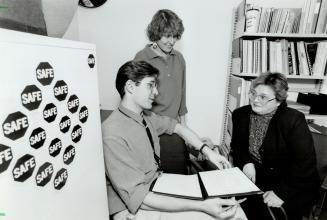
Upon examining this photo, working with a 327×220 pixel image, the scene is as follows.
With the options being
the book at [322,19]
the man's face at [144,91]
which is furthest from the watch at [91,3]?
the book at [322,19]

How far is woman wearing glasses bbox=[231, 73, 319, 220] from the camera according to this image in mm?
1475

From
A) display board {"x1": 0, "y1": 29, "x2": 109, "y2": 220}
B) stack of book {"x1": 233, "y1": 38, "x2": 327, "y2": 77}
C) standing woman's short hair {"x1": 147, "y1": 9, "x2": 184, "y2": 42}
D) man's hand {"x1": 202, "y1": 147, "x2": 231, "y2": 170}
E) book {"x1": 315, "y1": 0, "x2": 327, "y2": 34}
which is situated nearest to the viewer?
display board {"x1": 0, "y1": 29, "x2": 109, "y2": 220}

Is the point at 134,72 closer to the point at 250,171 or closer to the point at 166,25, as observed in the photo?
the point at 166,25

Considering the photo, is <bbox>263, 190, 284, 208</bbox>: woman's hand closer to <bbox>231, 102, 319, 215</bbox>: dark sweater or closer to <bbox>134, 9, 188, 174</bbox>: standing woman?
<bbox>231, 102, 319, 215</bbox>: dark sweater

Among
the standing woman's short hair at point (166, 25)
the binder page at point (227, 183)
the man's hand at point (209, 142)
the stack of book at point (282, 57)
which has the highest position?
the standing woman's short hair at point (166, 25)

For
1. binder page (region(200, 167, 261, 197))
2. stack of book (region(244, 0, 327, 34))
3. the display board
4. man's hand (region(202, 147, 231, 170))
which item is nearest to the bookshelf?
stack of book (region(244, 0, 327, 34))

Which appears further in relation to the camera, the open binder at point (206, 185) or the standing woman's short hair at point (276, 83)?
the standing woman's short hair at point (276, 83)

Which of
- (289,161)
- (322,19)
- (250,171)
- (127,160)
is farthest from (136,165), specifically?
(322,19)

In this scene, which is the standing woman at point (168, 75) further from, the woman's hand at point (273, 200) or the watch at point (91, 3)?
the watch at point (91, 3)

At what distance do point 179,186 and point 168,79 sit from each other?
1012 millimetres

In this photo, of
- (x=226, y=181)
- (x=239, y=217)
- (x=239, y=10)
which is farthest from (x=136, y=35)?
(x=239, y=217)

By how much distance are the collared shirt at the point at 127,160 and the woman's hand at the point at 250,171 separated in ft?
2.27

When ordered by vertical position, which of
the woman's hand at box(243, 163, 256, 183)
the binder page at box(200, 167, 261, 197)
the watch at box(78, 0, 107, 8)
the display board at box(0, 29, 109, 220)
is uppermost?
the watch at box(78, 0, 107, 8)

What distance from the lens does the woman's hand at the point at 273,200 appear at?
1.46 m
